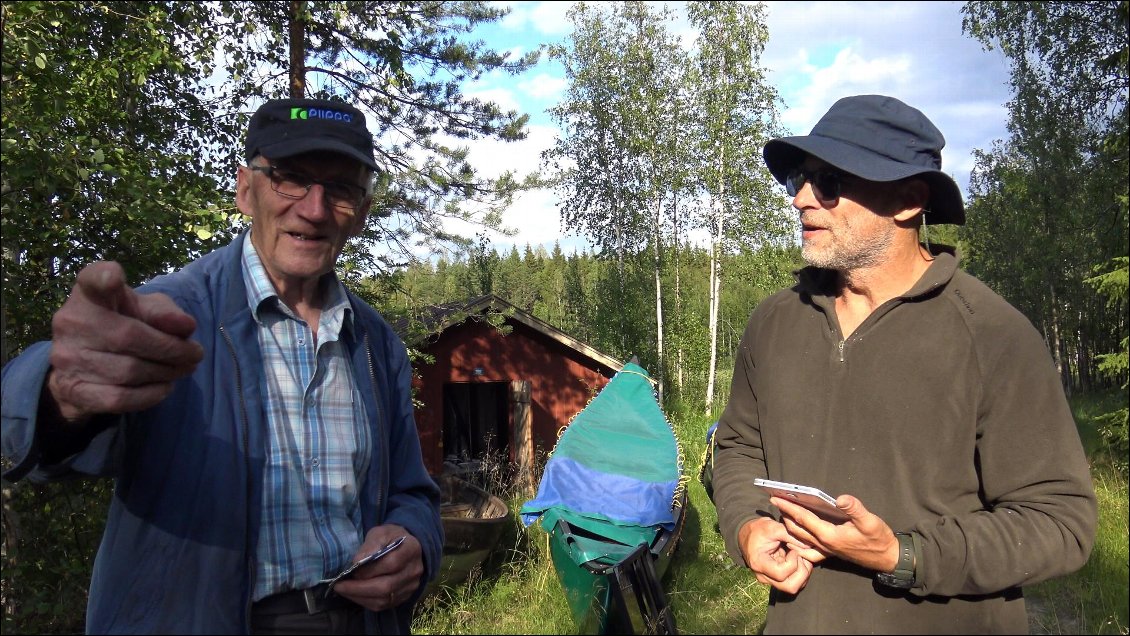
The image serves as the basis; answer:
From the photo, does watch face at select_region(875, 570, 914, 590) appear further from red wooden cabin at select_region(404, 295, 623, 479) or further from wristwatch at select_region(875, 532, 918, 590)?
red wooden cabin at select_region(404, 295, 623, 479)

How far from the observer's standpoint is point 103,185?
5.52m

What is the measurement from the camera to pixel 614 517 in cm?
686

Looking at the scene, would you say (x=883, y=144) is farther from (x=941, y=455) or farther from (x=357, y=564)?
(x=357, y=564)

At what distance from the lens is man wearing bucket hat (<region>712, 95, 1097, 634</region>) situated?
170 cm

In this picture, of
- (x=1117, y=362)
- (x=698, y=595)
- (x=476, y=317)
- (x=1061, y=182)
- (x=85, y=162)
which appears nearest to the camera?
(x=85, y=162)

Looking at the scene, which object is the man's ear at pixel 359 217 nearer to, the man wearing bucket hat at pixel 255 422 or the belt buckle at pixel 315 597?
the man wearing bucket hat at pixel 255 422

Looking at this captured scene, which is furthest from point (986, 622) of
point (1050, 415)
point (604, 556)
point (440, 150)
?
point (440, 150)

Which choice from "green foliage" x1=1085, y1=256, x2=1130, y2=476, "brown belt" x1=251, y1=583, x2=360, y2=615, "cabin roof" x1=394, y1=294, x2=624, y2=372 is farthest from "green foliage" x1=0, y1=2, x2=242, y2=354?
"green foliage" x1=1085, y1=256, x2=1130, y2=476

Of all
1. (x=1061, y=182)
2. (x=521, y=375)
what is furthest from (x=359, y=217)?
(x=1061, y=182)

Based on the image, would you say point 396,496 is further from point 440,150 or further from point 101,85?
point 440,150

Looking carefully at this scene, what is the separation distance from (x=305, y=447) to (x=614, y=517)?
5.40 m

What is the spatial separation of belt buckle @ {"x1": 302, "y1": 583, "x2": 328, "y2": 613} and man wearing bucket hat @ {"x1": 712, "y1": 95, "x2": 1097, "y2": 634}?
1.12 meters

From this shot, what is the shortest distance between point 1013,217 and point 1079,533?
30.9 m

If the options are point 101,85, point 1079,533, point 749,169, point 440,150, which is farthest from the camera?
point 749,169
